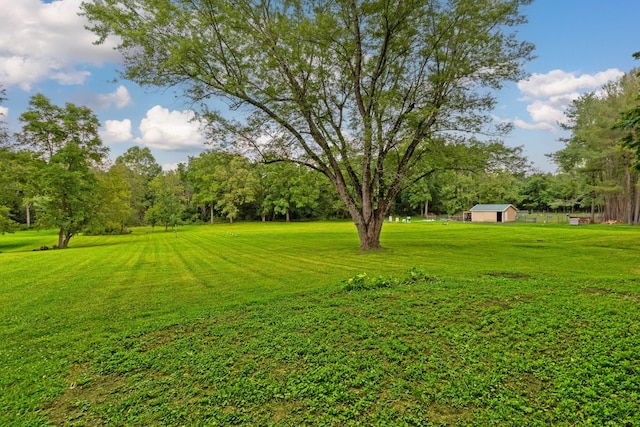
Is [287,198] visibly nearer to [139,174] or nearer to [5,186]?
[139,174]

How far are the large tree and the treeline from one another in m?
1.48

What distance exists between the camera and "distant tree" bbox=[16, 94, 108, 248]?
22.7m

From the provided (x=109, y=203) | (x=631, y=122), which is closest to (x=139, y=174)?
(x=109, y=203)

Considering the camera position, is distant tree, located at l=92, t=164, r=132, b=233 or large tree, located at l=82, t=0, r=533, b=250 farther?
distant tree, located at l=92, t=164, r=132, b=233

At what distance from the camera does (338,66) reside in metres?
14.7

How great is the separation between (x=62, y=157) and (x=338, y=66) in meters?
20.9

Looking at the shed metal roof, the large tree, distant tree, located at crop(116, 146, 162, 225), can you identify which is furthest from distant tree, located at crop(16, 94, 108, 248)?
the shed metal roof

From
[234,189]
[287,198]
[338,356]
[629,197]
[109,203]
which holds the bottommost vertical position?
[338,356]

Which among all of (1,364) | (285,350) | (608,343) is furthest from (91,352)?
(608,343)

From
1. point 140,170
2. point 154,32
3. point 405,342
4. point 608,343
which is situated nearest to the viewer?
point 608,343

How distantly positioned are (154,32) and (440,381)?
1396 centimetres

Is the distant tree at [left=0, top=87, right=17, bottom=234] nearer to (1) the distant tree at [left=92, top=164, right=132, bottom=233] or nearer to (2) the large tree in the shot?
(1) the distant tree at [left=92, top=164, right=132, bottom=233]

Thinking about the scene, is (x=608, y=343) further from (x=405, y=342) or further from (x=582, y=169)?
(x=582, y=169)

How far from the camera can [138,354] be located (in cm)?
414
